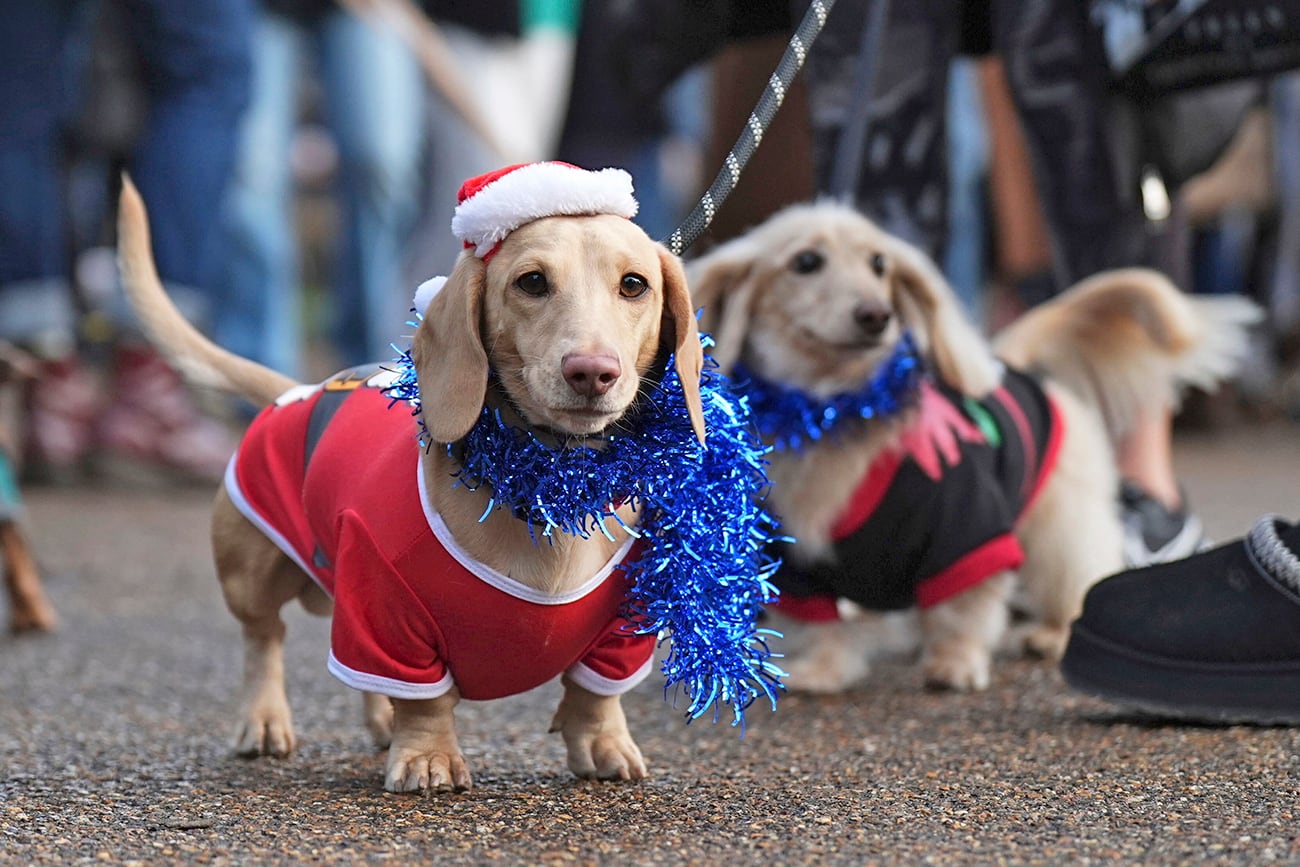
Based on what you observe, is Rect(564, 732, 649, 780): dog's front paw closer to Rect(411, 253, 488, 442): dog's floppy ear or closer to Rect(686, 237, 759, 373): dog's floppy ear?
Rect(411, 253, 488, 442): dog's floppy ear

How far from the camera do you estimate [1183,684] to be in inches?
90.4

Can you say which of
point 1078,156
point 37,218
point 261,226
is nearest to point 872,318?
point 1078,156

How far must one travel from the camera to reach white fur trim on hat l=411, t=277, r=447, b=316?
208 cm

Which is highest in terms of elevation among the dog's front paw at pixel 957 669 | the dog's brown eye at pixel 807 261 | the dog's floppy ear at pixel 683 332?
the dog's brown eye at pixel 807 261

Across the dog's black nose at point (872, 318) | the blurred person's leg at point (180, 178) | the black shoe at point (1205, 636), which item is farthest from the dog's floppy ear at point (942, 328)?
the blurred person's leg at point (180, 178)

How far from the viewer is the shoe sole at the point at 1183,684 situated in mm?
2225

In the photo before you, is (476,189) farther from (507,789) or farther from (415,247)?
(415,247)

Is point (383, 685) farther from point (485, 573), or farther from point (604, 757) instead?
point (604, 757)

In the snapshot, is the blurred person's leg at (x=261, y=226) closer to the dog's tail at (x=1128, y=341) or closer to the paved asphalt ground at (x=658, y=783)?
the paved asphalt ground at (x=658, y=783)

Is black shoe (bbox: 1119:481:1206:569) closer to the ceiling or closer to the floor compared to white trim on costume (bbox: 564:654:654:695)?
closer to the ceiling

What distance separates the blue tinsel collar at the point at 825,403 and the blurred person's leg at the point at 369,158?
3.16 metres

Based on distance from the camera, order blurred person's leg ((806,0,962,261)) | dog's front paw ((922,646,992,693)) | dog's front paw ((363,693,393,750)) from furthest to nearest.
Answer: blurred person's leg ((806,0,962,261))
dog's front paw ((922,646,992,693))
dog's front paw ((363,693,393,750))

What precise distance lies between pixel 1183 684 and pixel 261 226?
4.42m

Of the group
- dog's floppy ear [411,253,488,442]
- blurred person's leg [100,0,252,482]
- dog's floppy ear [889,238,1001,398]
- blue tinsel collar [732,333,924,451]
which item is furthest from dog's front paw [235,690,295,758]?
blurred person's leg [100,0,252,482]
